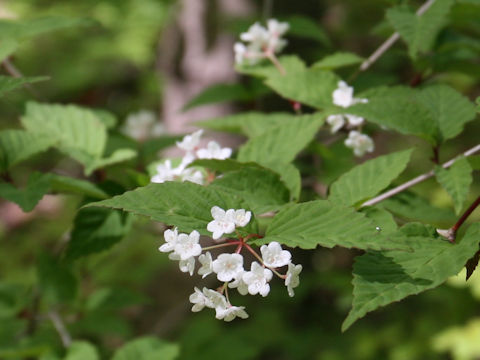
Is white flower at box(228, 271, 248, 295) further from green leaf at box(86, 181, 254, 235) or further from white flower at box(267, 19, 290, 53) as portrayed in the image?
white flower at box(267, 19, 290, 53)

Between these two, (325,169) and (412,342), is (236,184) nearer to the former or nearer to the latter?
(325,169)

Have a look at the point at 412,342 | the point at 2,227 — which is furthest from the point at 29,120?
the point at 2,227

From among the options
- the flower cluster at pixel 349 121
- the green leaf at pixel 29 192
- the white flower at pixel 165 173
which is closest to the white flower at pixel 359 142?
the flower cluster at pixel 349 121

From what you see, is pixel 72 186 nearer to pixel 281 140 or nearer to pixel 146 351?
pixel 281 140

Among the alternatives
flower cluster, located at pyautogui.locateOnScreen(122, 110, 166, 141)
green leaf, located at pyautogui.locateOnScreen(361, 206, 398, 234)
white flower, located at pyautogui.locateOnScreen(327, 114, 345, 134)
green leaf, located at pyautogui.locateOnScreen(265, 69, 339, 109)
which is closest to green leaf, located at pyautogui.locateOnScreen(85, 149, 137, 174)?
green leaf, located at pyautogui.locateOnScreen(265, 69, 339, 109)

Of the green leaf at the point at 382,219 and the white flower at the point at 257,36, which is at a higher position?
the white flower at the point at 257,36

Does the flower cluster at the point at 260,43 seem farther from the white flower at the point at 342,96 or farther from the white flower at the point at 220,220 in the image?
the white flower at the point at 220,220

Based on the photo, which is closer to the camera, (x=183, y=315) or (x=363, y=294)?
(x=363, y=294)

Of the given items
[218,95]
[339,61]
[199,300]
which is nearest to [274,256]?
[199,300]
